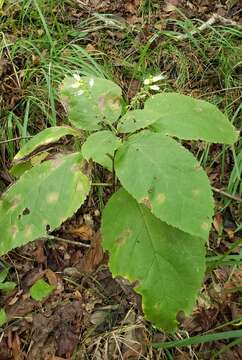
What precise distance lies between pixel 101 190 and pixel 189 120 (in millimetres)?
996

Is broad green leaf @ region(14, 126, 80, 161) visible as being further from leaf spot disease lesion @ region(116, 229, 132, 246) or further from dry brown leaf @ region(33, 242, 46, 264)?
dry brown leaf @ region(33, 242, 46, 264)

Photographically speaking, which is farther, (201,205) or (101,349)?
(101,349)

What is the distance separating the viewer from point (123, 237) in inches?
66.5

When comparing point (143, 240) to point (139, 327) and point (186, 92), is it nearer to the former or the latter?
point (139, 327)

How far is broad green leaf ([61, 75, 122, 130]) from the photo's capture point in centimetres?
180

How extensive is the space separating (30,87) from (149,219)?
1.69m

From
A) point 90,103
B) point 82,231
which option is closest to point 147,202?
point 90,103

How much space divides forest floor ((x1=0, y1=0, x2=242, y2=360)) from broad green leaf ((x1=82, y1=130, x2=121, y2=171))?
77 centimetres

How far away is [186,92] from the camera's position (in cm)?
308

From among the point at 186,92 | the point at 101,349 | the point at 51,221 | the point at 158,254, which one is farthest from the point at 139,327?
the point at 186,92

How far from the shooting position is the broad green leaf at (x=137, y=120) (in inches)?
67.0

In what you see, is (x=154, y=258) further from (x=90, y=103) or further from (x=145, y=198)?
(x=90, y=103)

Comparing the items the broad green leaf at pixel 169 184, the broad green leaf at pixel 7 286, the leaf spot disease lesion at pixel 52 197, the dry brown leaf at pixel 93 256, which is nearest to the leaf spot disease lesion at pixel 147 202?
the broad green leaf at pixel 169 184

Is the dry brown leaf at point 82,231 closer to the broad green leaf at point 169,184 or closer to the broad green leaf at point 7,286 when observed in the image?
the broad green leaf at point 7,286
